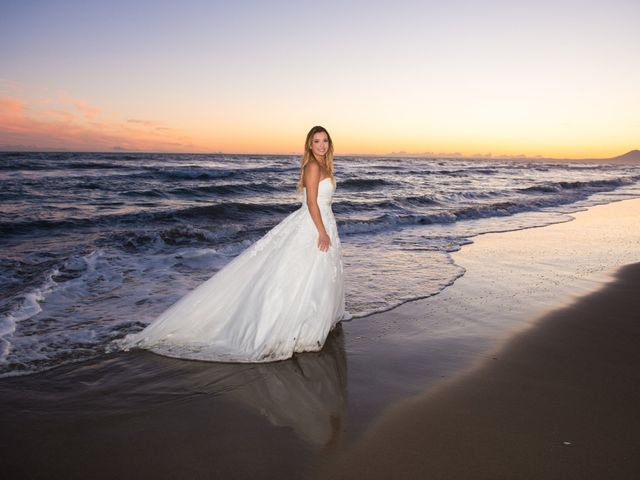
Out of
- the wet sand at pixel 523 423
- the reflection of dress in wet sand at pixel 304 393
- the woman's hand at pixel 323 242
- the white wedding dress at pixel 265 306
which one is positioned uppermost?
the woman's hand at pixel 323 242

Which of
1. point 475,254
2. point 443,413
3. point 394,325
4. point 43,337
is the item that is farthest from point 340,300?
point 475,254

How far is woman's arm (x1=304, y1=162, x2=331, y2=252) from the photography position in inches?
184

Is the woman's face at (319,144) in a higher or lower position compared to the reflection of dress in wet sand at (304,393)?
higher

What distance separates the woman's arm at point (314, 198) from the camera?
4672 mm

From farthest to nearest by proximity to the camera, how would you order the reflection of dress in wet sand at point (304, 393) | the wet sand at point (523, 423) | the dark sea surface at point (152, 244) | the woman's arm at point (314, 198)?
the dark sea surface at point (152, 244) → the woman's arm at point (314, 198) → the reflection of dress in wet sand at point (304, 393) → the wet sand at point (523, 423)

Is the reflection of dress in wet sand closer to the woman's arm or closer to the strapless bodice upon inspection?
the woman's arm

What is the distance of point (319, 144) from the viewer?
4.74 meters

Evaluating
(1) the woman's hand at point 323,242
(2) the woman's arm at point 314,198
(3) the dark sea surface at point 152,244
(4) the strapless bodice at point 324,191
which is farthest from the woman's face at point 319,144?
(1) the woman's hand at point 323,242

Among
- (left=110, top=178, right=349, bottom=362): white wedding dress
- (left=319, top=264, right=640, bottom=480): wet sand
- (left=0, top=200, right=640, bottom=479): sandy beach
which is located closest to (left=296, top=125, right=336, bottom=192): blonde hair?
(left=110, top=178, right=349, bottom=362): white wedding dress

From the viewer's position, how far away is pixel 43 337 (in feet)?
16.8

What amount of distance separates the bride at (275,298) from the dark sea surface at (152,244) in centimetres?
37

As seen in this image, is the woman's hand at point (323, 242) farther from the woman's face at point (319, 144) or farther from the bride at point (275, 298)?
the woman's face at point (319, 144)

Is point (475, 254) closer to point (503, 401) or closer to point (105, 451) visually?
point (503, 401)

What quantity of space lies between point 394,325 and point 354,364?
132cm
